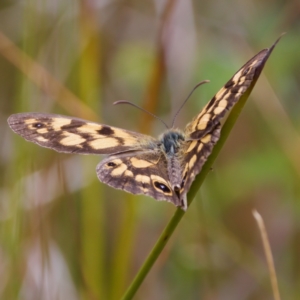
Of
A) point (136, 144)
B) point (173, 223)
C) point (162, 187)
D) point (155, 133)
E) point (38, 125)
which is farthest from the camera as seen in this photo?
point (155, 133)

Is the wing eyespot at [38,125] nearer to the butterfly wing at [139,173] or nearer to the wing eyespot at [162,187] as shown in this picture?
the butterfly wing at [139,173]

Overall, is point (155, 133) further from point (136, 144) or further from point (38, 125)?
point (38, 125)

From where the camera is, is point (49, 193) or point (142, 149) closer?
point (142, 149)

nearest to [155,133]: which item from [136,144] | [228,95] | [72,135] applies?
[136,144]

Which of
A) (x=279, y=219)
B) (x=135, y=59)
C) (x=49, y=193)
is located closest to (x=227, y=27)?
(x=135, y=59)

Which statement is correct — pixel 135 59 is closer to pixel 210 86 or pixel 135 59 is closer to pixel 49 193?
pixel 210 86
